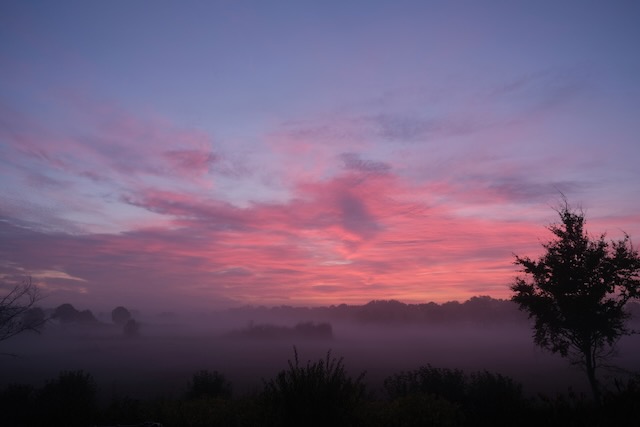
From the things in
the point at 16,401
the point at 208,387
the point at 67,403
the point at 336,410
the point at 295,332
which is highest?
the point at 336,410

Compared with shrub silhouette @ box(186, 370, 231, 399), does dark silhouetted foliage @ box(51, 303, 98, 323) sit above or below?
below

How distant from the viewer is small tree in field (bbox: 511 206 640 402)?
19734mm

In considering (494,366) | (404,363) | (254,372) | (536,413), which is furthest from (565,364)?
(536,413)

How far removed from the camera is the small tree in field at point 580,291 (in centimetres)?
1973

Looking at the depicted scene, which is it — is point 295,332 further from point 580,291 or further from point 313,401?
point 313,401

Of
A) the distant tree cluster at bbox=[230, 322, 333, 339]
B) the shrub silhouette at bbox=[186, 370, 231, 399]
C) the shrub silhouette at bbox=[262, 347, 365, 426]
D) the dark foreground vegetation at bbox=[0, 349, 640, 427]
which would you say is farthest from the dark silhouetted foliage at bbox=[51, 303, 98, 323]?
the shrub silhouette at bbox=[262, 347, 365, 426]

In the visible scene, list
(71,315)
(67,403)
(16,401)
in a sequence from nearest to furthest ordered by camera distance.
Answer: (67,403) → (16,401) → (71,315)

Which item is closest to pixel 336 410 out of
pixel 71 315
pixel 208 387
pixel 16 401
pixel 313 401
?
pixel 313 401

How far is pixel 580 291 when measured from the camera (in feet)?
66.0

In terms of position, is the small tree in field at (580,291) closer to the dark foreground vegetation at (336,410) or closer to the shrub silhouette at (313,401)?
the dark foreground vegetation at (336,410)

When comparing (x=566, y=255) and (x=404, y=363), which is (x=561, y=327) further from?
(x=404, y=363)

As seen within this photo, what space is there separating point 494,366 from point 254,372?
33.0 m

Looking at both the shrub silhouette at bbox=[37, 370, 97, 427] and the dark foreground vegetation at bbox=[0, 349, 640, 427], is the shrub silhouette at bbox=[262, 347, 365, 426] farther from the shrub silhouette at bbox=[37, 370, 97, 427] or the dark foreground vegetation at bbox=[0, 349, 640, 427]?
the shrub silhouette at bbox=[37, 370, 97, 427]

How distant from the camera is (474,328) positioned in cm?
15825
